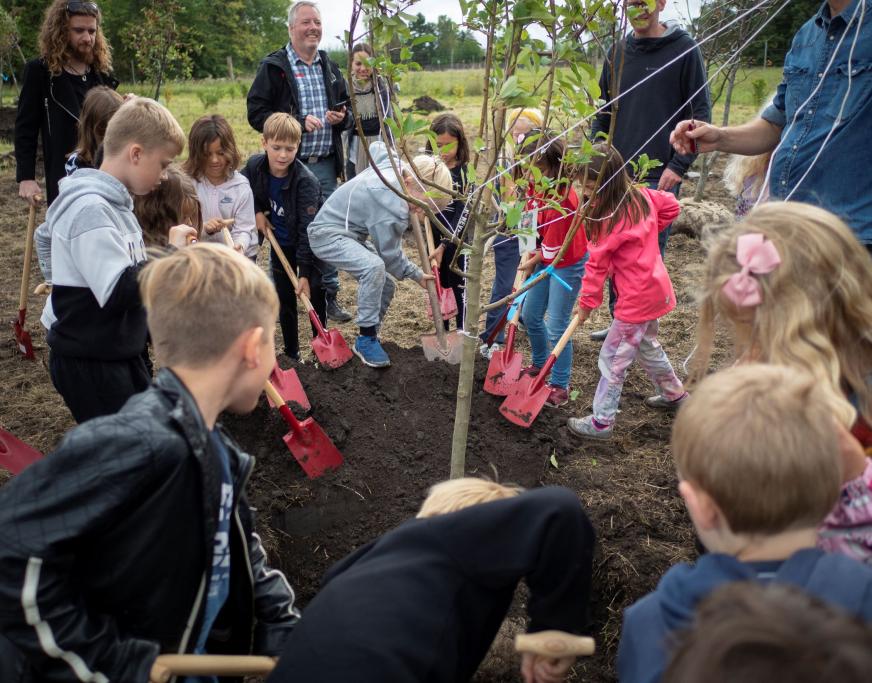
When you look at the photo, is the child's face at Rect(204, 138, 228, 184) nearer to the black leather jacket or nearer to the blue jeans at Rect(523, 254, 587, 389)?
the blue jeans at Rect(523, 254, 587, 389)

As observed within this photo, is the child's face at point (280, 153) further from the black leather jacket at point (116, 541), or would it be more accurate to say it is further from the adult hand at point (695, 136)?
the black leather jacket at point (116, 541)

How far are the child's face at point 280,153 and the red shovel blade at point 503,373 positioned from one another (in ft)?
5.31

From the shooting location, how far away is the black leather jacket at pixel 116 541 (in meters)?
1.26

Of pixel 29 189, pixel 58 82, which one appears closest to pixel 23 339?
pixel 29 189

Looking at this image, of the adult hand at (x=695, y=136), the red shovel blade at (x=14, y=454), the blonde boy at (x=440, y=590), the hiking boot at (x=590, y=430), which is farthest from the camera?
the hiking boot at (x=590, y=430)

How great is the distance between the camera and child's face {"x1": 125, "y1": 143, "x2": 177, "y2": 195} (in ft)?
7.91

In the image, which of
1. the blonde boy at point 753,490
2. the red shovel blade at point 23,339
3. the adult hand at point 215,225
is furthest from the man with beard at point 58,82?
the blonde boy at point 753,490

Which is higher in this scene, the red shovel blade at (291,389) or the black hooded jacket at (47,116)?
the black hooded jacket at (47,116)

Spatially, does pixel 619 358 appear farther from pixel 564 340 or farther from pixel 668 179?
pixel 668 179

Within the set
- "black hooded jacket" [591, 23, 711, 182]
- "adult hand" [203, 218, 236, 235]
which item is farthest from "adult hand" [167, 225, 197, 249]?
"black hooded jacket" [591, 23, 711, 182]

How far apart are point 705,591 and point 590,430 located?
2.49 m

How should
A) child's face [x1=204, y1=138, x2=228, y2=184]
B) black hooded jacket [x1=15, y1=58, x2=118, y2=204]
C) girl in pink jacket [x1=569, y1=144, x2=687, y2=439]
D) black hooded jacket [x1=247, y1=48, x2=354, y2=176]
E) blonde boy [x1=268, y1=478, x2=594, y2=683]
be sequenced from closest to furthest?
blonde boy [x1=268, y1=478, x2=594, y2=683] → girl in pink jacket [x1=569, y1=144, x2=687, y2=439] → child's face [x1=204, y1=138, x2=228, y2=184] → black hooded jacket [x1=15, y1=58, x2=118, y2=204] → black hooded jacket [x1=247, y1=48, x2=354, y2=176]

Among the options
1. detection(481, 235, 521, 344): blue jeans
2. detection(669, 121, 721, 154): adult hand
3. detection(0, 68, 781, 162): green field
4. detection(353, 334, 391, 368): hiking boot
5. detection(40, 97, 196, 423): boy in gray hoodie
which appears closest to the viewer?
detection(40, 97, 196, 423): boy in gray hoodie

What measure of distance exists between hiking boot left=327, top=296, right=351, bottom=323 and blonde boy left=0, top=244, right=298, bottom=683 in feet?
12.1
